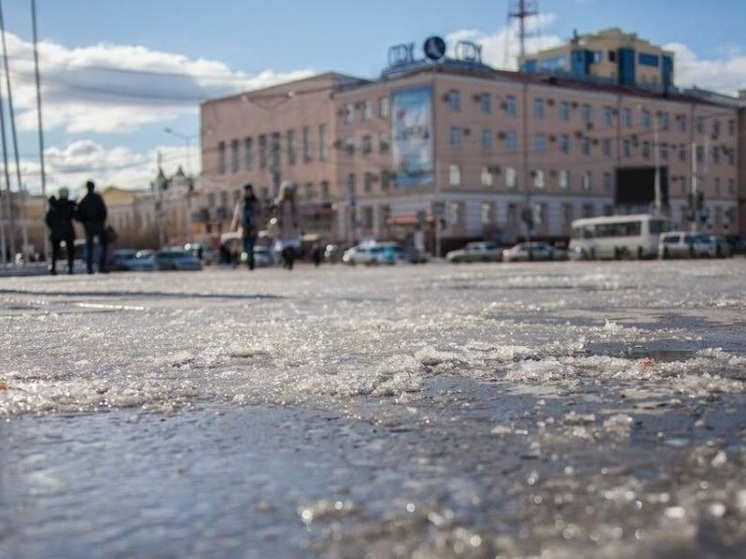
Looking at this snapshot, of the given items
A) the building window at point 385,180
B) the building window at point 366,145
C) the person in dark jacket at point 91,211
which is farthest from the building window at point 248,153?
the person in dark jacket at point 91,211

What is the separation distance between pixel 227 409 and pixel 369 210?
185 ft

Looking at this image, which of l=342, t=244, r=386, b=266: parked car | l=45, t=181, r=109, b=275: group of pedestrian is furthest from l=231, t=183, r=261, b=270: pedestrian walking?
l=342, t=244, r=386, b=266: parked car

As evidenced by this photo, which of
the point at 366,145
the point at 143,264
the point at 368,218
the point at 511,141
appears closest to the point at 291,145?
the point at 366,145

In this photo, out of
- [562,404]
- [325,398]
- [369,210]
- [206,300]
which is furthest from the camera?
[369,210]

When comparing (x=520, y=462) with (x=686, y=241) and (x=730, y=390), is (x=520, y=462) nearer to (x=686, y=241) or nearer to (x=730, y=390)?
(x=730, y=390)

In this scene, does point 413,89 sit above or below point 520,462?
above

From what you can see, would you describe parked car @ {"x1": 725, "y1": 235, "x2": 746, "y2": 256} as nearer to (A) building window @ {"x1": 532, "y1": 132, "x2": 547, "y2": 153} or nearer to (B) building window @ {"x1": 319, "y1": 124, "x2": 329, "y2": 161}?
(A) building window @ {"x1": 532, "y1": 132, "x2": 547, "y2": 153}

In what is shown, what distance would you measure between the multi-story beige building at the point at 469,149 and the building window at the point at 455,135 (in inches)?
4.8

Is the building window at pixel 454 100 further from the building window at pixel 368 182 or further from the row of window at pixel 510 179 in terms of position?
the building window at pixel 368 182

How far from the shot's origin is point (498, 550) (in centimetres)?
175

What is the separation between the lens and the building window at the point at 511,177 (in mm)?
58156

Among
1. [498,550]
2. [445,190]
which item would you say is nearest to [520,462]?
[498,550]

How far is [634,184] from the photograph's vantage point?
58625mm

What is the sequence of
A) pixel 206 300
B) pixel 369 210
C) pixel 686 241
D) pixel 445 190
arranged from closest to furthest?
pixel 206 300, pixel 686 241, pixel 445 190, pixel 369 210
